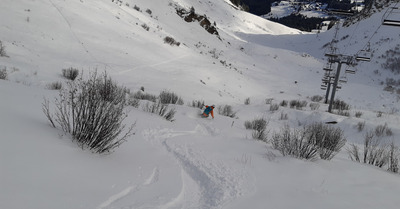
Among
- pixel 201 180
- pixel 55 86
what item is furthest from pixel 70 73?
pixel 201 180

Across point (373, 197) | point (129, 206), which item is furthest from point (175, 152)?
point (373, 197)

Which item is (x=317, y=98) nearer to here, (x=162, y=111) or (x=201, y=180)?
(x=162, y=111)

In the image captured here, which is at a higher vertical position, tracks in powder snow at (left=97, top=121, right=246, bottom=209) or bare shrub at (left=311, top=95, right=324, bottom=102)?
bare shrub at (left=311, top=95, right=324, bottom=102)

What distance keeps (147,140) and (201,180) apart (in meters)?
1.72

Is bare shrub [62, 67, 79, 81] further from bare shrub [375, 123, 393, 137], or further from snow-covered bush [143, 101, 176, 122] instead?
bare shrub [375, 123, 393, 137]

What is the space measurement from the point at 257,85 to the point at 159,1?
1328 cm

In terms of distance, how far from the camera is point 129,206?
257cm

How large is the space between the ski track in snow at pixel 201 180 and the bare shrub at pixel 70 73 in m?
4.29

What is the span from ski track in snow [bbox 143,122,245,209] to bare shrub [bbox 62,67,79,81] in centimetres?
429

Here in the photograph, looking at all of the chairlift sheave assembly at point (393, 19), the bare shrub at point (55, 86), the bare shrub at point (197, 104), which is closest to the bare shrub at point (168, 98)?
the bare shrub at point (197, 104)

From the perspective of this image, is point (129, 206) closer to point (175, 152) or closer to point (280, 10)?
point (175, 152)

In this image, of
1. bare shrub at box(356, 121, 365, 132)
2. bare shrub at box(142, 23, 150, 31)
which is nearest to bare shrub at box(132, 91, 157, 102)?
bare shrub at box(356, 121, 365, 132)

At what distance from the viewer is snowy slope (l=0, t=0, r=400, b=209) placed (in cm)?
269

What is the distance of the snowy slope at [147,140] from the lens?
8.82ft
